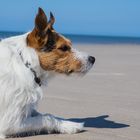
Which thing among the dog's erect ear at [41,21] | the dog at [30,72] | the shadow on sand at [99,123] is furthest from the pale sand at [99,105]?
the dog's erect ear at [41,21]

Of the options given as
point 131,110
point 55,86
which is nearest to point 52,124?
point 131,110

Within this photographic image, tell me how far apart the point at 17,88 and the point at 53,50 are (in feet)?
2.43

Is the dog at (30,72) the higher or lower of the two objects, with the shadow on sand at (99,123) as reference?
higher

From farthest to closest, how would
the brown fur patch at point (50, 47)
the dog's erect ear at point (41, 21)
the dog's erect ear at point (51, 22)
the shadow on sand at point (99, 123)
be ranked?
the shadow on sand at point (99, 123) < the dog's erect ear at point (51, 22) < the brown fur patch at point (50, 47) < the dog's erect ear at point (41, 21)

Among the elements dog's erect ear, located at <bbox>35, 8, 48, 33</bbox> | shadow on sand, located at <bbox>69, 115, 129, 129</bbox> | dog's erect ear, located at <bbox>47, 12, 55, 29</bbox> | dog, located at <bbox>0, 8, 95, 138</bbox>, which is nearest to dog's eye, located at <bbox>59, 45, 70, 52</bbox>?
dog, located at <bbox>0, 8, 95, 138</bbox>

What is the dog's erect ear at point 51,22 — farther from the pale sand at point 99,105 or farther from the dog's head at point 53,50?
the pale sand at point 99,105

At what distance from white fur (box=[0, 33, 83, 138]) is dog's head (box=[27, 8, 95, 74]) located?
0.11 metres

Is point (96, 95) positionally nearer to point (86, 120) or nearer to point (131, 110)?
point (131, 110)

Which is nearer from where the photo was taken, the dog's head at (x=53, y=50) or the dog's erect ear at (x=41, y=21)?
the dog's erect ear at (x=41, y=21)

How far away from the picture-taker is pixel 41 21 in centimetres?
745

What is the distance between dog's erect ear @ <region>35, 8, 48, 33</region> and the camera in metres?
7.38

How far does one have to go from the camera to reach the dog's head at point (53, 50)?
7520 millimetres

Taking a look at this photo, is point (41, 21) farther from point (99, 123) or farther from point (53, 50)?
point (99, 123)

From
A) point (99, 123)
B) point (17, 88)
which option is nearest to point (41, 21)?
point (17, 88)
